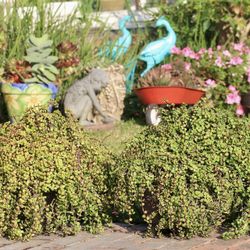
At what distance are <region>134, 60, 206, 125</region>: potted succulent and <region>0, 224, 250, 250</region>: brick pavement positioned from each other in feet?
12.8

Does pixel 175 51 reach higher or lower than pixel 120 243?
higher

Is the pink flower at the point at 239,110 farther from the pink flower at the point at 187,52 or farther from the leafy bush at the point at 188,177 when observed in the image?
the leafy bush at the point at 188,177

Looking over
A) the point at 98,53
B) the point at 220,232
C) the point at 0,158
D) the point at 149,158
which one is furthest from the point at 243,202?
the point at 98,53

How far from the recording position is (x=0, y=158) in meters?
5.44

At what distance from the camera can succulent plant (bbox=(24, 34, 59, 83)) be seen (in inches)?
356

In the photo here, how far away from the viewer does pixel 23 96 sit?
28.9ft

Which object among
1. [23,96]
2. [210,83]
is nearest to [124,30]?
[210,83]

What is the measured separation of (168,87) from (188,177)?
4151mm

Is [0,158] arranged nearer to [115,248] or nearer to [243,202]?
[115,248]

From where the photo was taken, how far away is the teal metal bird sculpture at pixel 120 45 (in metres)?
10.1

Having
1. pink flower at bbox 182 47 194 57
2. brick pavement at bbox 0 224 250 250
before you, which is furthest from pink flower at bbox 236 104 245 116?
→ brick pavement at bbox 0 224 250 250

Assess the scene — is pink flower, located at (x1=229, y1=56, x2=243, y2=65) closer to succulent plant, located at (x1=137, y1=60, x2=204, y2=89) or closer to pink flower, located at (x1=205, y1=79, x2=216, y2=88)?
pink flower, located at (x1=205, y1=79, x2=216, y2=88)

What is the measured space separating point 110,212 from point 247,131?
1103mm

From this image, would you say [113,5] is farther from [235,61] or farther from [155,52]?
[235,61]
